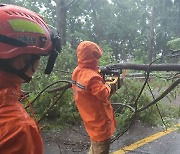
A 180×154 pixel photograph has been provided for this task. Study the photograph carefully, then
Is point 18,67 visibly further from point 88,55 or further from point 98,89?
point 88,55

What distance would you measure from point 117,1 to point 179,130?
28385 millimetres

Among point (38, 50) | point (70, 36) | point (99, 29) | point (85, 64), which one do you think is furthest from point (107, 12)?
point (38, 50)

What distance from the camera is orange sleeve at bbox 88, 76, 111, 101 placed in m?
3.85

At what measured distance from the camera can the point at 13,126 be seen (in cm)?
149

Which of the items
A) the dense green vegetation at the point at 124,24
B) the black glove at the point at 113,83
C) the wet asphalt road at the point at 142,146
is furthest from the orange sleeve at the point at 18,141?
the dense green vegetation at the point at 124,24

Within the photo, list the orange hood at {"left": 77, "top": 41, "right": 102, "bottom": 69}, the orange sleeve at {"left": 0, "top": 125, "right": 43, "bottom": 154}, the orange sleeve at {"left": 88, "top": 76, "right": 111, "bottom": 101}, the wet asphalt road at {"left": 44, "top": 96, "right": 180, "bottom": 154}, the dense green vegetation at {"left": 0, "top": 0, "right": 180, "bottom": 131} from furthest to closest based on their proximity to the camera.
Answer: the dense green vegetation at {"left": 0, "top": 0, "right": 180, "bottom": 131}
the wet asphalt road at {"left": 44, "top": 96, "right": 180, "bottom": 154}
the orange hood at {"left": 77, "top": 41, "right": 102, "bottom": 69}
the orange sleeve at {"left": 88, "top": 76, "right": 111, "bottom": 101}
the orange sleeve at {"left": 0, "top": 125, "right": 43, "bottom": 154}

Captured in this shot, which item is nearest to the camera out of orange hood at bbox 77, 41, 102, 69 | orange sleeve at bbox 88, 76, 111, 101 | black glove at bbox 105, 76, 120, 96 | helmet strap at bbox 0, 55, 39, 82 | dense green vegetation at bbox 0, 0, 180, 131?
helmet strap at bbox 0, 55, 39, 82

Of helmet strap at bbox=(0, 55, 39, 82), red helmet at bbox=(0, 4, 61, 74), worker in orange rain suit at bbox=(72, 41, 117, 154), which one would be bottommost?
worker in orange rain suit at bbox=(72, 41, 117, 154)

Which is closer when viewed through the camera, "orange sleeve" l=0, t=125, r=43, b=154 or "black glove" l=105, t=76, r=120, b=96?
"orange sleeve" l=0, t=125, r=43, b=154

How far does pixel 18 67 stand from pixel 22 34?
0.21m

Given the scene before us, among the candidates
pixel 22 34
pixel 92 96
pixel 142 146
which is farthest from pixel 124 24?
pixel 22 34

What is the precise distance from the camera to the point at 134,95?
7.05 meters

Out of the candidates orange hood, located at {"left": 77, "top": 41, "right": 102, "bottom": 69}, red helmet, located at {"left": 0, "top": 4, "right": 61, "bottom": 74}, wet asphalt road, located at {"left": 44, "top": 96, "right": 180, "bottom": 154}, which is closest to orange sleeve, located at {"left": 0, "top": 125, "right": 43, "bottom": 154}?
red helmet, located at {"left": 0, "top": 4, "right": 61, "bottom": 74}

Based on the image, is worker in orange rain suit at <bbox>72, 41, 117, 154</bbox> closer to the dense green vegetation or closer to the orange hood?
the orange hood
